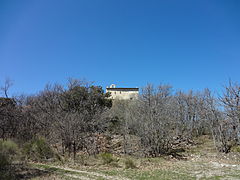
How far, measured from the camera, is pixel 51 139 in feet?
45.8

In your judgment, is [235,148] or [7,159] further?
[235,148]

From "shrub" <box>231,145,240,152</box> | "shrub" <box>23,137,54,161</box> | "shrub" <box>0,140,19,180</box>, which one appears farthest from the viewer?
"shrub" <box>231,145,240,152</box>

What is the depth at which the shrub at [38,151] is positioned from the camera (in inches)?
441

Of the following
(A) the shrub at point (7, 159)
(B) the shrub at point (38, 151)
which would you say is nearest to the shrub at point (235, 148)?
(B) the shrub at point (38, 151)

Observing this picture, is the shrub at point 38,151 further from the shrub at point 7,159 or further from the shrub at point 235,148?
the shrub at point 235,148

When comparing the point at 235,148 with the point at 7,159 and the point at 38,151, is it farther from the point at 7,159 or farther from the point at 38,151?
the point at 7,159

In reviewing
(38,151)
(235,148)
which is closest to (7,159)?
(38,151)

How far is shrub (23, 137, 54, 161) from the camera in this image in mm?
11195

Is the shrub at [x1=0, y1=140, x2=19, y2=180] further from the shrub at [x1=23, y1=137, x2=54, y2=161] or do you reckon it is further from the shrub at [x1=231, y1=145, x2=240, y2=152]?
the shrub at [x1=231, y1=145, x2=240, y2=152]

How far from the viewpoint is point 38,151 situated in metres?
11.4

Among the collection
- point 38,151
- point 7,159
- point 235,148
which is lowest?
point 235,148

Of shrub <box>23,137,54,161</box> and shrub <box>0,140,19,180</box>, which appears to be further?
shrub <box>23,137,54,161</box>

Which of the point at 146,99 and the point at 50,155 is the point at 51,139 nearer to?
the point at 50,155

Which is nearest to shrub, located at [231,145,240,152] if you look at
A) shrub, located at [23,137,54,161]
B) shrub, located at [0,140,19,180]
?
shrub, located at [23,137,54,161]
